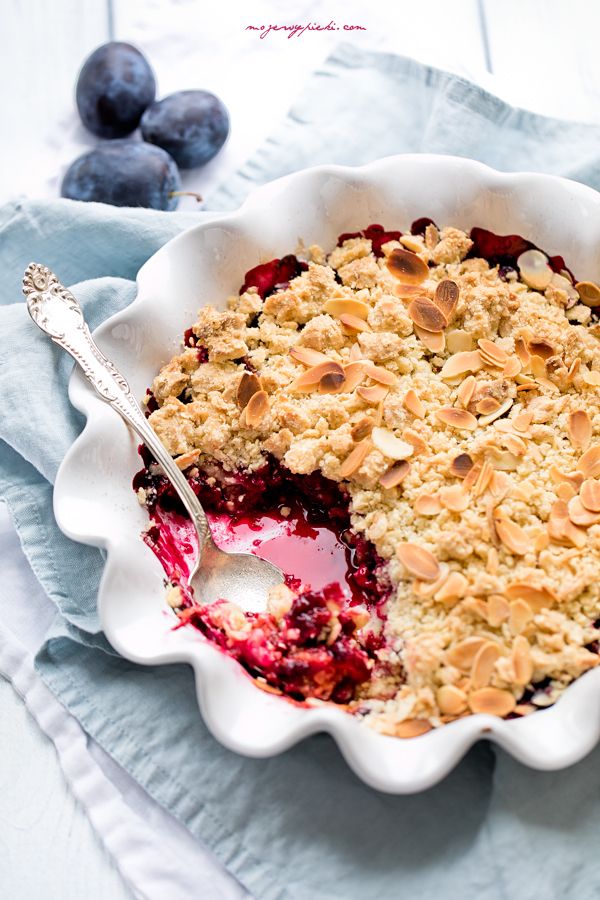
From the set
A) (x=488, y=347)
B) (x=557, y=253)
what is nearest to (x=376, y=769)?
(x=488, y=347)

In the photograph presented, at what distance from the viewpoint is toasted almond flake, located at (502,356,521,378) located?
2115 mm

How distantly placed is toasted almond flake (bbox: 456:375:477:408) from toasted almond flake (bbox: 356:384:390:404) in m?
0.16

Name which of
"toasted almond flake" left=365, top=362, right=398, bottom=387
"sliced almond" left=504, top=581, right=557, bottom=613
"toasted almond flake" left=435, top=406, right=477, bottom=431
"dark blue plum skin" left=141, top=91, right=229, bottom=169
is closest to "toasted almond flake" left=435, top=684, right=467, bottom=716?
"sliced almond" left=504, top=581, right=557, bottom=613

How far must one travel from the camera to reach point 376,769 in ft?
5.37

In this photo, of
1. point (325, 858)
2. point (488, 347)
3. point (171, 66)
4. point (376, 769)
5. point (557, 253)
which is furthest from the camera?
point (171, 66)

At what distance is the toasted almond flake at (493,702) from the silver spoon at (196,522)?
542 millimetres

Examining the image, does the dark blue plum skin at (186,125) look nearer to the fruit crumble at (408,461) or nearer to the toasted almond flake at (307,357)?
the fruit crumble at (408,461)

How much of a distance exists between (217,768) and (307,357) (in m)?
0.92

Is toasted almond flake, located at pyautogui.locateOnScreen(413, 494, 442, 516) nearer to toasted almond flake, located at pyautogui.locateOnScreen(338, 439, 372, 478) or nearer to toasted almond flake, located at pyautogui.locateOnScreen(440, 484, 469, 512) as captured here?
toasted almond flake, located at pyautogui.locateOnScreen(440, 484, 469, 512)

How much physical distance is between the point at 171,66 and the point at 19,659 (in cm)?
198

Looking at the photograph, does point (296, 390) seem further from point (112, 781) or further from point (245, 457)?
point (112, 781)

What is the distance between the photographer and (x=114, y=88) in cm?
278

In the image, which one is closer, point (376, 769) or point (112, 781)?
point (376, 769)

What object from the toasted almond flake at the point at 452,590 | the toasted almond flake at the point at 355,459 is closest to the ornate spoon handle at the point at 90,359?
the toasted almond flake at the point at 355,459
